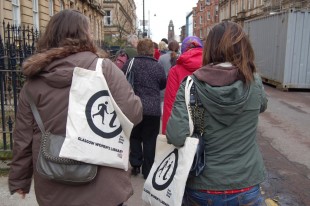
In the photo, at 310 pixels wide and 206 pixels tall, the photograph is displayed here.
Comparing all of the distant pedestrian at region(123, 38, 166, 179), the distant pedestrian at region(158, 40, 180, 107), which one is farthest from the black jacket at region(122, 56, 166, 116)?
the distant pedestrian at region(158, 40, 180, 107)

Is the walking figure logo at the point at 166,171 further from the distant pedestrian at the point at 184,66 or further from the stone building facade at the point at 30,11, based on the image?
the stone building facade at the point at 30,11

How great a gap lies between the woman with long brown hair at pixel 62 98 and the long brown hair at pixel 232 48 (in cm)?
58

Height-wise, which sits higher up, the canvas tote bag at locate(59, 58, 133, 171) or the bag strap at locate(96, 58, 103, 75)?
the bag strap at locate(96, 58, 103, 75)

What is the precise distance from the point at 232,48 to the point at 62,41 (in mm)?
1020

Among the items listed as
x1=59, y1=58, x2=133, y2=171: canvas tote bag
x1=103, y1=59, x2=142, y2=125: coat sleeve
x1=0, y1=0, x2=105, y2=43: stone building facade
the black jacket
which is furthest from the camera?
x1=0, y1=0, x2=105, y2=43: stone building facade

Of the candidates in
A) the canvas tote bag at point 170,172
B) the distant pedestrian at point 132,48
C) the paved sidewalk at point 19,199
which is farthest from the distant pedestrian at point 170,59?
the canvas tote bag at point 170,172

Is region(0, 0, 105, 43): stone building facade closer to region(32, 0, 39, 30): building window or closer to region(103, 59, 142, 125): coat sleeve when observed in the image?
region(32, 0, 39, 30): building window

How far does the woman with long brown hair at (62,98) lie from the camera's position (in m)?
2.13

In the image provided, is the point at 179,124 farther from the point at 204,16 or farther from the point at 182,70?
the point at 204,16

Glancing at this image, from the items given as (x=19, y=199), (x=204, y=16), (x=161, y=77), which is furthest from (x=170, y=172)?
(x=204, y=16)

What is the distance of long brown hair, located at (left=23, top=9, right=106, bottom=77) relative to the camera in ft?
6.95

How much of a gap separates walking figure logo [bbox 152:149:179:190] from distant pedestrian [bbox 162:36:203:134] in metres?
1.60

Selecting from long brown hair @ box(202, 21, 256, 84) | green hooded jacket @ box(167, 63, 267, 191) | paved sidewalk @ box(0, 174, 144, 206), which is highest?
long brown hair @ box(202, 21, 256, 84)

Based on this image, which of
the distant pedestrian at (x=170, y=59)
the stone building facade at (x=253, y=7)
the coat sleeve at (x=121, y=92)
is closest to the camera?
the coat sleeve at (x=121, y=92)
